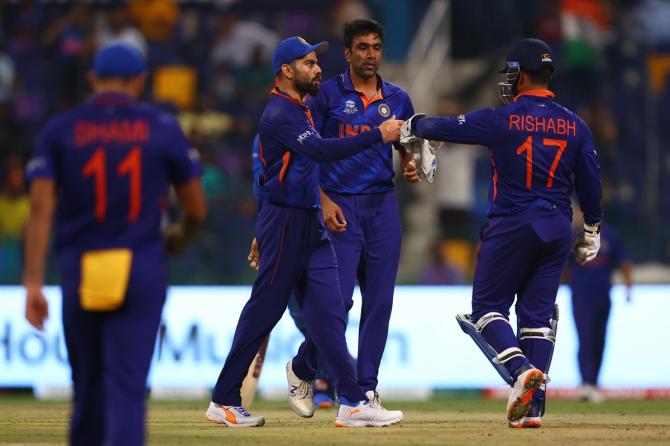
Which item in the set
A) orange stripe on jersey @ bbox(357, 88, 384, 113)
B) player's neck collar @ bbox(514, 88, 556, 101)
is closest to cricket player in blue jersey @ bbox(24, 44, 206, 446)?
player's neck collar @ bbox(514, 88, 556, 101)

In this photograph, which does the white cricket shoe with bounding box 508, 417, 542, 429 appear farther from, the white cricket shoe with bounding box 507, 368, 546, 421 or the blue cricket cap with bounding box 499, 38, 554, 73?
the blue cricket cap with bounding box 499, 38, 554, 73

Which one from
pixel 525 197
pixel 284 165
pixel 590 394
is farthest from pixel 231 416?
pixel 590 394

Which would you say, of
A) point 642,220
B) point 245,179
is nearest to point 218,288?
point 245,179

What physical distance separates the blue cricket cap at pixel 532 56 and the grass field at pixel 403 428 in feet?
7.79

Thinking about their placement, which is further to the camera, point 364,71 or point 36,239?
point 364,71

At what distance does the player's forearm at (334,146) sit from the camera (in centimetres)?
894

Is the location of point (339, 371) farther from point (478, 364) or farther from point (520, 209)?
point (478, 364)

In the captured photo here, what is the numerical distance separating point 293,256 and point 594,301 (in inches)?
270

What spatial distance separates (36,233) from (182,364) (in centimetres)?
961

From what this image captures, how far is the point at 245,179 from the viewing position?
18.2m

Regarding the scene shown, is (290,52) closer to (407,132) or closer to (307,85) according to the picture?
(307,85)

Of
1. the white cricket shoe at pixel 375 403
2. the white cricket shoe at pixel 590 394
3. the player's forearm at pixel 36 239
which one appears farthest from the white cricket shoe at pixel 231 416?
the white cricket shoe at pixel 590 394

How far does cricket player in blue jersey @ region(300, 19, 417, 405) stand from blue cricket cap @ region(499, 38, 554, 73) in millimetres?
1242

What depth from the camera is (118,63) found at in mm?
6355
